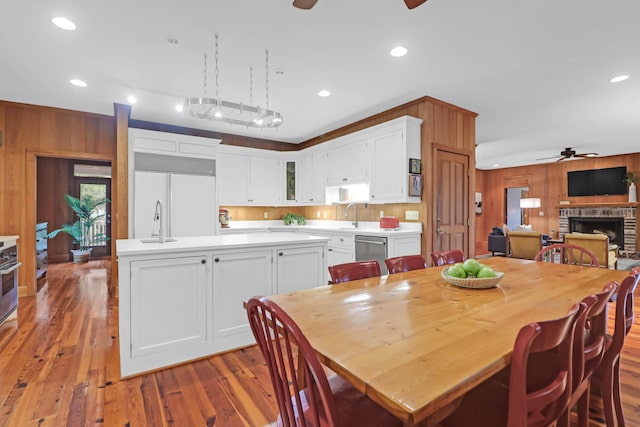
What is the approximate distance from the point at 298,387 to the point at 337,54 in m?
2.84

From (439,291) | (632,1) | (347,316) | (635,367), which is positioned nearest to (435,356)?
(347,316)

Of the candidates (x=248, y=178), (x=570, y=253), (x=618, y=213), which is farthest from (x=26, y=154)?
(x=618, y=213)

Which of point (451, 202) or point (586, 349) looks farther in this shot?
point (451, 202)

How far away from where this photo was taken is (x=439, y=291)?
1.61 m

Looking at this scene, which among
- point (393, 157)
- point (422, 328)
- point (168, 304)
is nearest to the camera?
point (422, 328)

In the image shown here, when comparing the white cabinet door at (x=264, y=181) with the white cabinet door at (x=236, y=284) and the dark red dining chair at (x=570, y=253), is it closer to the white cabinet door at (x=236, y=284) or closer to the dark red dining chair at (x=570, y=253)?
the white cabinet door at (x=236, y=284)

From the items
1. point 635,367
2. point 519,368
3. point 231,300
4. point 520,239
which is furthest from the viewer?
point 520,239

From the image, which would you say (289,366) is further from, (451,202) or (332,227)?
(332,227)

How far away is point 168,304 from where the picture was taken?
2.35 meters

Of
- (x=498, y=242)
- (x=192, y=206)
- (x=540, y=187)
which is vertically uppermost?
(x=540, y=187)

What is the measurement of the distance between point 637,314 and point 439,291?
140 inches

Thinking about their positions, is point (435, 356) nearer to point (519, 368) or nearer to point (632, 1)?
point (519, 368)

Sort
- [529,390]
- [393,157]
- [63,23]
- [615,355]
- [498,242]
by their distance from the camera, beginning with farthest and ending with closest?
[498,242] → [393,157] → [63,23] → [615,355] → [529,390]

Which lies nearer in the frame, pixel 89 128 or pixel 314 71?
pixel 314 71
